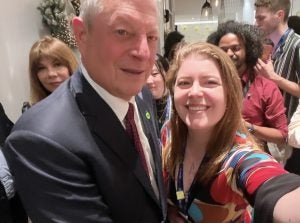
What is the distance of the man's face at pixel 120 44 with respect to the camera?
33.6 inches

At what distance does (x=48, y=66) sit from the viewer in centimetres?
Result: 199

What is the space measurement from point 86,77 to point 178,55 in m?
0.40

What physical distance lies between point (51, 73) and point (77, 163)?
1269 millimetres

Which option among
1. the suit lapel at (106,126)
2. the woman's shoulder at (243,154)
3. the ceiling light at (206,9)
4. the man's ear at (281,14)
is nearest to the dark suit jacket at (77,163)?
the suit lapel at (106,126)

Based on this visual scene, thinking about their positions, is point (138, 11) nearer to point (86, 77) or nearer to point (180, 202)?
point (86, 77)

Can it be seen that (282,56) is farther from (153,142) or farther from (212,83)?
(153,142)

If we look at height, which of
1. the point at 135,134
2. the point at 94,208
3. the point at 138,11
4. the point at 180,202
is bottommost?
the point at 180,202

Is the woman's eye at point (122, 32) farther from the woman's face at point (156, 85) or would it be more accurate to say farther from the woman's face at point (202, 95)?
the woman's face at point (156, 85)

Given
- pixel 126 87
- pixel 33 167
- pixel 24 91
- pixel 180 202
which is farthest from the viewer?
pixel 24 91

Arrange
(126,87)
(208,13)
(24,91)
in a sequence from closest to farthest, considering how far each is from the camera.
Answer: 1. (126,87)
2. (24,91)
3. (208,13)

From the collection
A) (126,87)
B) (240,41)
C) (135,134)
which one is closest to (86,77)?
(126,87)

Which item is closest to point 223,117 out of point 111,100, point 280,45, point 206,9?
point 111,100

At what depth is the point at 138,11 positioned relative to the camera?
87 centimetres

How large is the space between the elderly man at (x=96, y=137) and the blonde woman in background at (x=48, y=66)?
1.08 m
